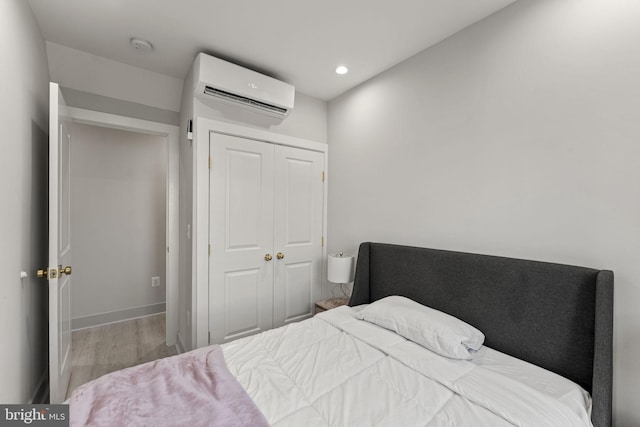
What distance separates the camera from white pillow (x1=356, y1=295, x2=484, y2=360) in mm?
1462

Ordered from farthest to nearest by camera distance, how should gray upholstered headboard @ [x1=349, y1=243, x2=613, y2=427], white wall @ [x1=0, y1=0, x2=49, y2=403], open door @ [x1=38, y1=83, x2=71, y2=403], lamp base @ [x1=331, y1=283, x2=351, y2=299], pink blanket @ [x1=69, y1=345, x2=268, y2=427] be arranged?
lamp base @ [x1=331, y1=283, x2=351, y2=299]
open door @ [x1=38, y1=83, x2=71, y2=403]
white wall @ [x1=0, y1=0, x2=49, y2=403]
gray upholstered headboard @ [x1=349, y1=243, x2=613, y2=427]
pink blanket @ [x1=69, y1=345, x2=268, y2=427]

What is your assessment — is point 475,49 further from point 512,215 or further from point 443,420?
point 443,420

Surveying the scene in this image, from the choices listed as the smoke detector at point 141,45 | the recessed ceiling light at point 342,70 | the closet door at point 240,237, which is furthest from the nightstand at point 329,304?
the smoke detector at point 141,45

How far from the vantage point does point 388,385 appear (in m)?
1.24

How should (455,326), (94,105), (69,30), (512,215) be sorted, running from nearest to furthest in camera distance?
(455,326) < (512,215) < (69,30) < (94,105)

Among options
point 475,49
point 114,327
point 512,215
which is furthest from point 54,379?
point 475,49

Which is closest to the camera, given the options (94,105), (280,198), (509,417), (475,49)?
(509,417)

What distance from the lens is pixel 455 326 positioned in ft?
5.10

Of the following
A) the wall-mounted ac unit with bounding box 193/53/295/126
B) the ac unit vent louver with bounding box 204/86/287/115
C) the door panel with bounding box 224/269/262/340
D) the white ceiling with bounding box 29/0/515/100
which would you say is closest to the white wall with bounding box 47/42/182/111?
the white ceiling with bounding box 29/0/515/100

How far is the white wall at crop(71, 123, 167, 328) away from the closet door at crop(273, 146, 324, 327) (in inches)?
76.1

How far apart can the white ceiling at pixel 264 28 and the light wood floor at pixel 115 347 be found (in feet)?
8.54

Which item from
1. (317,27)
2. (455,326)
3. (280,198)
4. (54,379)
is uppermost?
(317,27)

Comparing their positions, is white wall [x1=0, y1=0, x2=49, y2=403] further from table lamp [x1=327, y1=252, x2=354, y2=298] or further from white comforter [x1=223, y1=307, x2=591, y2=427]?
table lamp [x1=327, y1=252, x2=354, y2=298]

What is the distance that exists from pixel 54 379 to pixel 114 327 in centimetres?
176
